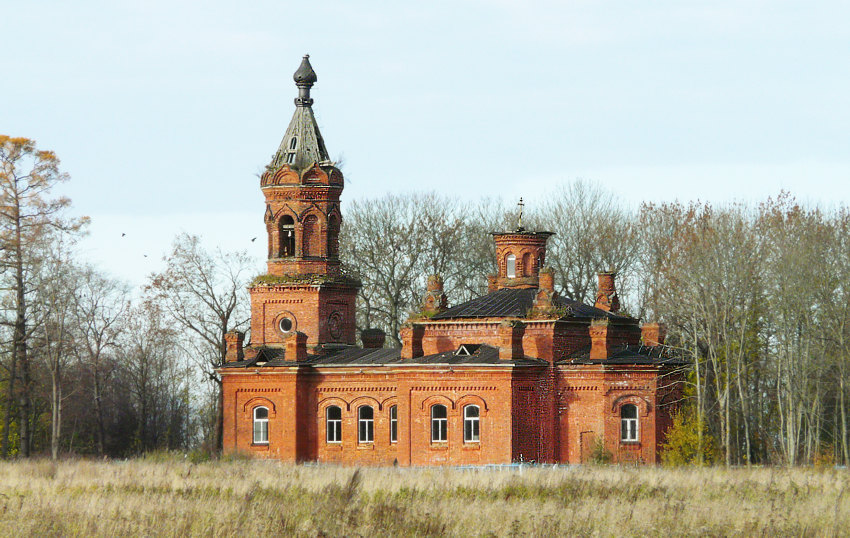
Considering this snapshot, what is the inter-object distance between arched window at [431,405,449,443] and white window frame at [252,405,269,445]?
607 cm

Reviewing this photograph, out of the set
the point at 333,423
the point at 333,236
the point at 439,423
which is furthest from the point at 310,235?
the point at 439,423

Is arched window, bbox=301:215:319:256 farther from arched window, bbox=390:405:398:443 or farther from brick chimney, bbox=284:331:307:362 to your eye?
arched window, bbox=390:405:398:443

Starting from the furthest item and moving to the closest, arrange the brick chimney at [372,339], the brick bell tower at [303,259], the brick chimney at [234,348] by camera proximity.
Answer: the brick chimney at [372,339] < the brick chimney at [234,348] < the brick bell tower at [303,259]

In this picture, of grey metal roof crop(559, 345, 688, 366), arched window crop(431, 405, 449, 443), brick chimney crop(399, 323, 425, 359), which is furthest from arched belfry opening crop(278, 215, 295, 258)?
grey metal roof crop(559, 345, 688, 366)

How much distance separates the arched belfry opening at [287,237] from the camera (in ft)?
146

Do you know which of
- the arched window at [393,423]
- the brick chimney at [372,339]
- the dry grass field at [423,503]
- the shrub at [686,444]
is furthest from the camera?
the brick chimney at [372,339]

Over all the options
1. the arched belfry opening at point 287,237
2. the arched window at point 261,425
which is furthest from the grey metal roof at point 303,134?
the arched window at point 261,425

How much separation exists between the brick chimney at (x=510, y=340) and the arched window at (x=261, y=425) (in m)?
8.68

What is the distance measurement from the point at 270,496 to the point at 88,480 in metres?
5.44

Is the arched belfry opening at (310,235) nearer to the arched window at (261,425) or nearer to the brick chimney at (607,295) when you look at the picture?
the arched window at (261,425)

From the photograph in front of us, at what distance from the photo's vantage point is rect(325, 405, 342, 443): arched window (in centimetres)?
4225

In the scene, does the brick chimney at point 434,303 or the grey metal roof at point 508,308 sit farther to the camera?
the brick chimney at point 434,303

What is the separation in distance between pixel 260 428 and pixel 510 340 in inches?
369

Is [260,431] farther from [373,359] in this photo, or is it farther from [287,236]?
[287,236]
